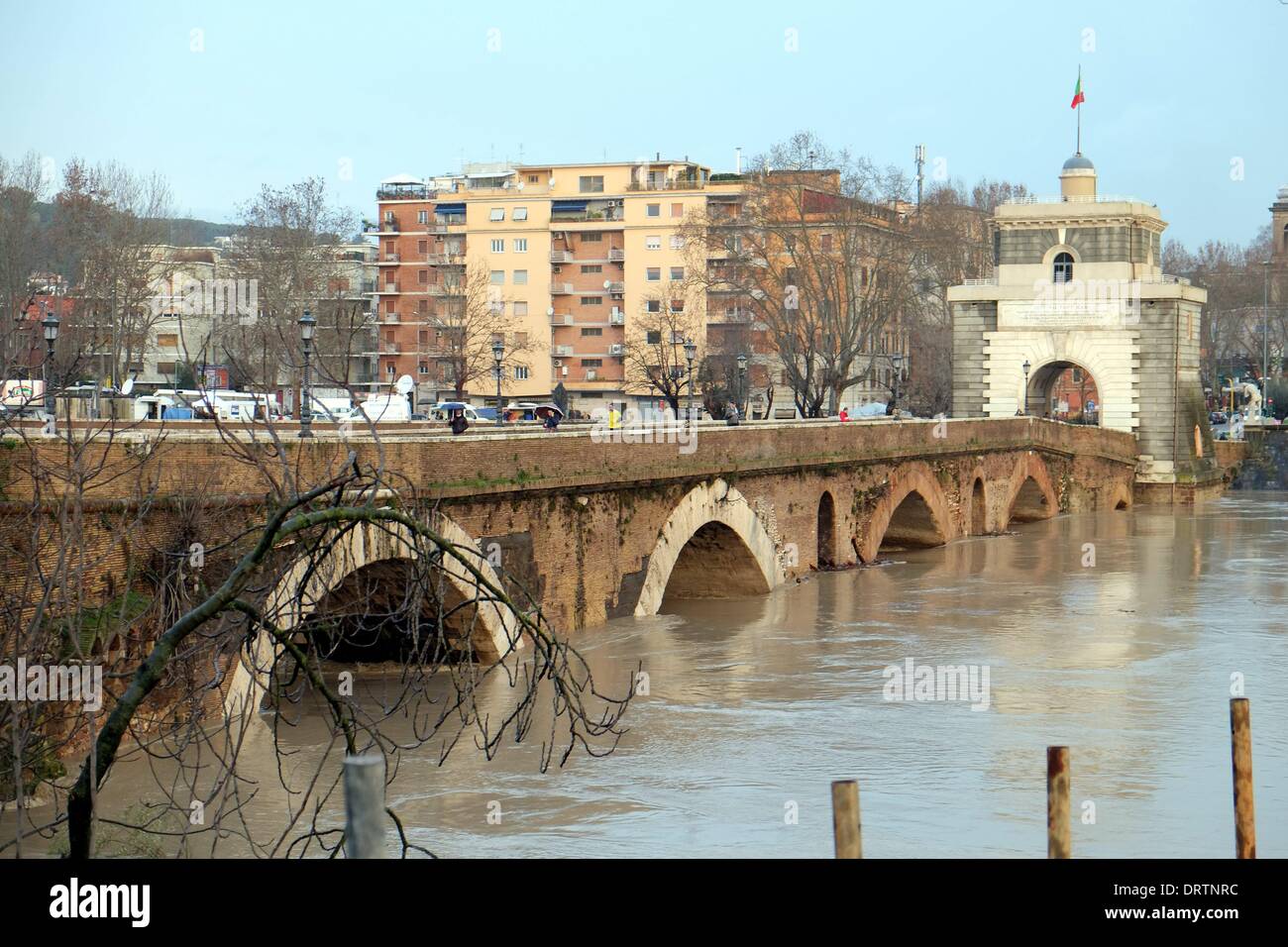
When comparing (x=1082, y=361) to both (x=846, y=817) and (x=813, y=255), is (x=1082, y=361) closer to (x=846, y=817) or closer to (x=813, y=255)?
(x=813, y=255)

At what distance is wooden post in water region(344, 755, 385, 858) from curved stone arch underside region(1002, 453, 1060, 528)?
36.7 m

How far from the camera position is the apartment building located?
68.1 m

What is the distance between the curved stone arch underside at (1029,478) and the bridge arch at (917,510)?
4.90 meters

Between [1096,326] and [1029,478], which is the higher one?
[1096,326]

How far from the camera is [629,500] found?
21.5 metres

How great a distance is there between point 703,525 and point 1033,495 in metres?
20.8

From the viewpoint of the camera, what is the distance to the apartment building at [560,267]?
2682 inches

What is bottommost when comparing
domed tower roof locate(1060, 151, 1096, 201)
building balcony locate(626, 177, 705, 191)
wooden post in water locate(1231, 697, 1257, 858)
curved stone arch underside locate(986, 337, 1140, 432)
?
wooden post in water locate(1231, 697, 1257, 858)

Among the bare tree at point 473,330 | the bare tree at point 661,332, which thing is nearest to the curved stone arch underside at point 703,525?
the bare tree at point 473,330

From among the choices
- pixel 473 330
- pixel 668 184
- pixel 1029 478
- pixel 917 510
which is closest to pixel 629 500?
pixel 917 510

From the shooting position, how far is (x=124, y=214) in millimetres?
44625


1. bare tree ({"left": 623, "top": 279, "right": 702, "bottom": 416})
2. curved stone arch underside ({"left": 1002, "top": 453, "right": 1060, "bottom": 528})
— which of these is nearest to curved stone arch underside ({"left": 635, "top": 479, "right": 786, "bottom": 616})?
curved stone arch underside ({"left": 1002, "top": 453, "right": 1060, "bottom": 528})

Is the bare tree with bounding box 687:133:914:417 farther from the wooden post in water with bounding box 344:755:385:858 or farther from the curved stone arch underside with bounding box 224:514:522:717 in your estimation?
the wooden post in water with bounding box 344:755:385:858
